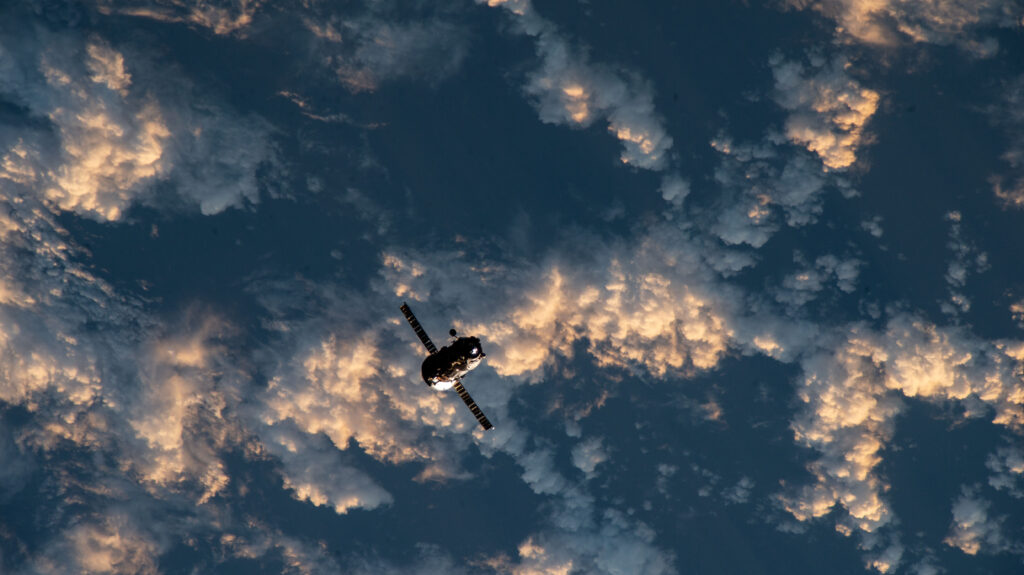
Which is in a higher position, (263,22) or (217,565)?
(263,22)

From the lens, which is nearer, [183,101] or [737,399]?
[183,101]

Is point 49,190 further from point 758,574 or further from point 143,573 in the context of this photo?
point 758,574

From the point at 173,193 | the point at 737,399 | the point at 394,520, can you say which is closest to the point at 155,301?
the point at 173,193

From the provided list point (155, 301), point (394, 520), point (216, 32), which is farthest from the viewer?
point (394, 520)

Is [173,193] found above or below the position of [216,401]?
above

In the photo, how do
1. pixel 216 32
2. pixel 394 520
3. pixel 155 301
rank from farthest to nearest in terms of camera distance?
pixel 394 520
pixel 155 301
pixel 216 32

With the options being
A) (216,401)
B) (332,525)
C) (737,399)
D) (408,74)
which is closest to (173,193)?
(216,401)

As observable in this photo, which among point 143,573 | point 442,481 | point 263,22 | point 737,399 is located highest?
point 737,399

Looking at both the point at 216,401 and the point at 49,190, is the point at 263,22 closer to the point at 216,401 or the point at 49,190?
the point at 49,190

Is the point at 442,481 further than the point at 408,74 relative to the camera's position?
Yes
